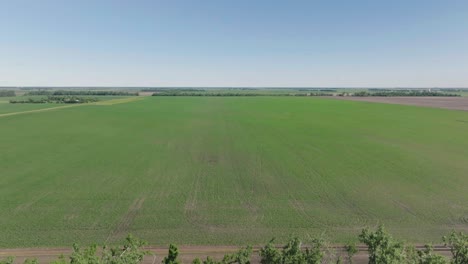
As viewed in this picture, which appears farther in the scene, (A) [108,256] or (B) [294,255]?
(B) [294,255]

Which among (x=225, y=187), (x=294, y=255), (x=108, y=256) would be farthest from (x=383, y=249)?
(x=225, y=187)

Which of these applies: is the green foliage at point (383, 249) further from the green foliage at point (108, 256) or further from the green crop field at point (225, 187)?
the green foliage at point (108, 256)

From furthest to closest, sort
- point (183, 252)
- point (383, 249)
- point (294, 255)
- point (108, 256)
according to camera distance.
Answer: point (183, 252), point (294, 255), point (383, 249), point (108, 256)

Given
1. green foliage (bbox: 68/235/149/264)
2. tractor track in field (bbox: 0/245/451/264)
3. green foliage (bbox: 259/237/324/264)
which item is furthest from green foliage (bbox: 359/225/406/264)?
green foliage (bbox: 68/235/149/264)

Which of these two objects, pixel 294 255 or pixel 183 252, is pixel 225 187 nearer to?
pixel 183 252

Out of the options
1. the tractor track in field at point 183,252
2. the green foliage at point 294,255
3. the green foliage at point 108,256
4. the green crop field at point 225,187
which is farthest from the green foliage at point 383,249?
the green foliage at point 108,256
